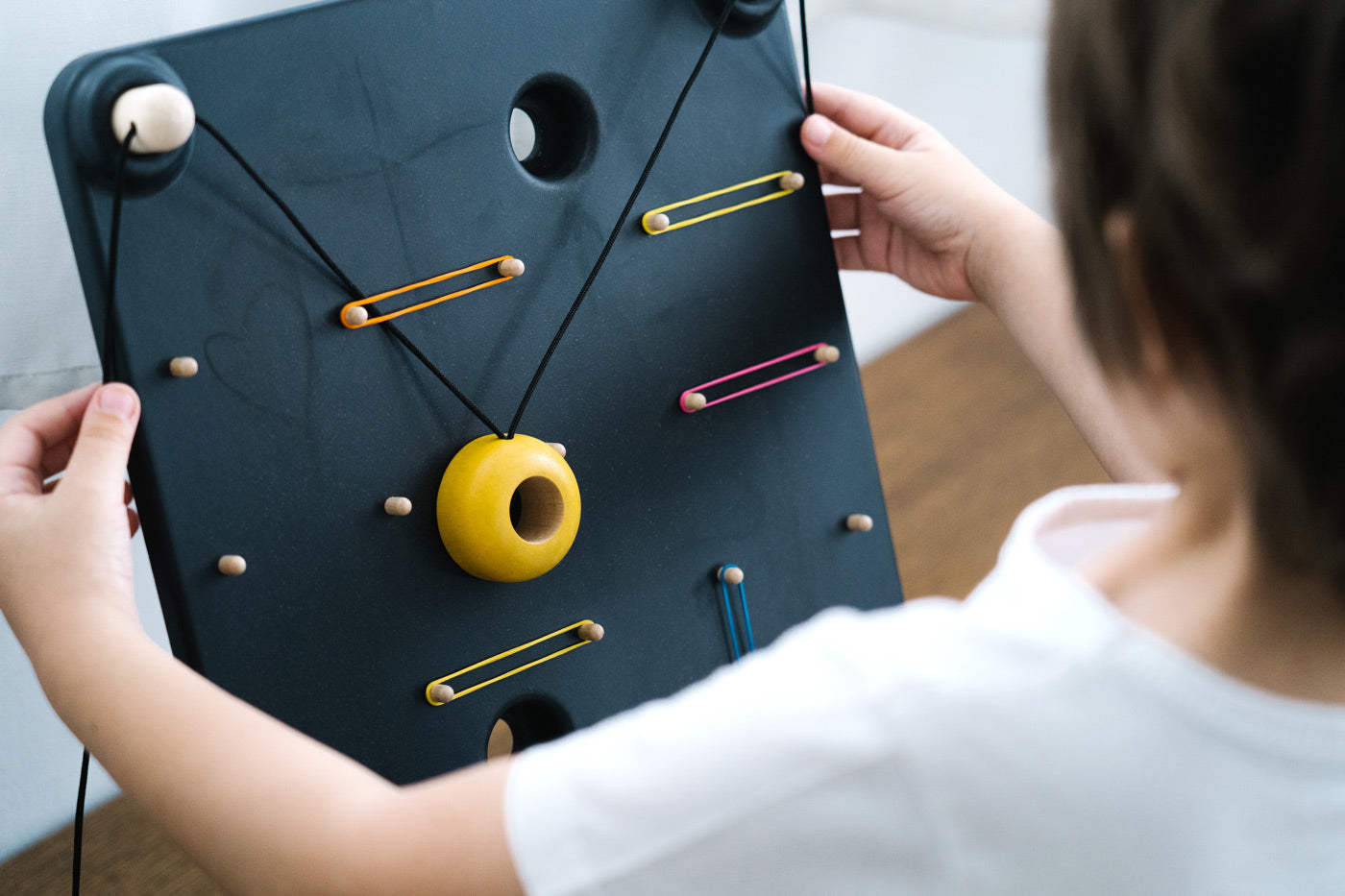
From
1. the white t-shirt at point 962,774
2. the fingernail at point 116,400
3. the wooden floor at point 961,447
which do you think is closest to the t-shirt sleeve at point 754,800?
the white t-shirt at point 962,774

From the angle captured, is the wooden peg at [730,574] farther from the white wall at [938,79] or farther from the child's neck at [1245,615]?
the white wall at [938,79]

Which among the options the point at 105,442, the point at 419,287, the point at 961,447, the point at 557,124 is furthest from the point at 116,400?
the point at 961,447

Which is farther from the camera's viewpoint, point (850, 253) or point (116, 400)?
point (850, 253)

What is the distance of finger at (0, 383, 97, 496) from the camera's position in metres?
0.45

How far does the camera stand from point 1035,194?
4.67ft

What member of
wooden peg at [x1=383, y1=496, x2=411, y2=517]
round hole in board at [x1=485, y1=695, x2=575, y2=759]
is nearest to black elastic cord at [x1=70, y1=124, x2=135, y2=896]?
wooden peg at [x1=383, y1=496, x2=411, y2=517]

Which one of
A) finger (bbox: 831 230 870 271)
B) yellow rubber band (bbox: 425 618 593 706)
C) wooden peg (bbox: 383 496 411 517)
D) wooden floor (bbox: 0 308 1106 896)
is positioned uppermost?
finger (bbox: 831 230 870 271)

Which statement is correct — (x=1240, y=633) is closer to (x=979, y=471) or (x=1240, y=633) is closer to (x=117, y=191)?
(x=117, y=191)

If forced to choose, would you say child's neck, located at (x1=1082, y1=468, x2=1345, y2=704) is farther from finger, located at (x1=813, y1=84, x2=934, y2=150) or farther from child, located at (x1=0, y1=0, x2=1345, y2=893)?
finger, located at (x1=813, y1=84, x2=934, y2=150)

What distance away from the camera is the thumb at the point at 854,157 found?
1.90 ft

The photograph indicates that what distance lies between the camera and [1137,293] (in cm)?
→ 30

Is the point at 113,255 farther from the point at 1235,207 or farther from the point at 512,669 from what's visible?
the point at 1235,207

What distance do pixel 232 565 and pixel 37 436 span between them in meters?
0.10

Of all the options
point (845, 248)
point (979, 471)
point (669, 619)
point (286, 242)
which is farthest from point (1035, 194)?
point (286, 242)
